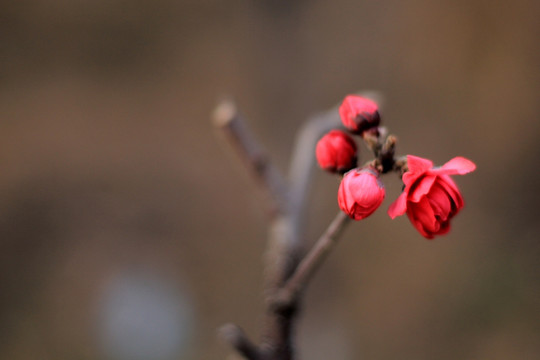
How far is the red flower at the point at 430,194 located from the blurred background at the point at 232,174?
1381 millimetres

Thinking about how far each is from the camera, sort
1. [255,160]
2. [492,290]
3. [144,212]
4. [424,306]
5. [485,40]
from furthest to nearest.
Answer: [144,212], [485,40], [424,306], [492,290], [255,160]

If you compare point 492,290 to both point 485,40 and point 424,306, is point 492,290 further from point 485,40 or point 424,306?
point 485,40

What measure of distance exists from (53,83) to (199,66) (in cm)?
63

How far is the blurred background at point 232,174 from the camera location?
1821 millimetres

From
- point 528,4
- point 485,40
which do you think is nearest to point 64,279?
point 485,40

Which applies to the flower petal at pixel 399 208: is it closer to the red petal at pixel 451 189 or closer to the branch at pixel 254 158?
the red petal at pixel 451 189

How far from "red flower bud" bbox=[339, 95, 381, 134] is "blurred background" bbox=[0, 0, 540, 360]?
1352 mm

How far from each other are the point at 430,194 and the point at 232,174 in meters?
1.69

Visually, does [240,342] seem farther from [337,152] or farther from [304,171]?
[304,171]

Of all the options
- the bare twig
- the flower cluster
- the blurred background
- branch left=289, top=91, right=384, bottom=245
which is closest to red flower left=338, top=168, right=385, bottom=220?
the flower cluster

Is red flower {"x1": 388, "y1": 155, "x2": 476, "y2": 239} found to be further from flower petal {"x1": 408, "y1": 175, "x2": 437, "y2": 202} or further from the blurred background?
the blurred background

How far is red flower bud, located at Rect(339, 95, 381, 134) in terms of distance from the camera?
0.54m

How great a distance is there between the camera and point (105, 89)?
2.19 meters

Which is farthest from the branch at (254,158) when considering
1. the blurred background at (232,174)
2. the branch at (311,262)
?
the blurred background at (232,174)
